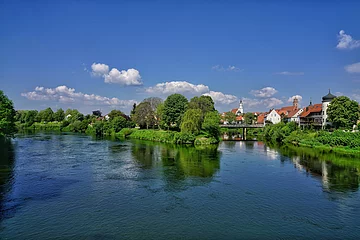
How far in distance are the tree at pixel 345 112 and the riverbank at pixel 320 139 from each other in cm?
303

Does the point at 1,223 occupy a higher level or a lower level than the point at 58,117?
lower

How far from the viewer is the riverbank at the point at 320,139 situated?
41.4 meters

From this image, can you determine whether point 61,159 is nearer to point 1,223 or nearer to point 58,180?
point 58,180

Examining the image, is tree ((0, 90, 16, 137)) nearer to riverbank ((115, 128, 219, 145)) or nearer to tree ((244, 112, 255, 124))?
riverbank ((115, 128, 219, 145))

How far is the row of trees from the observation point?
55.2 meters

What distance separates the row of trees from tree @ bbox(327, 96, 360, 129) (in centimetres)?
2112

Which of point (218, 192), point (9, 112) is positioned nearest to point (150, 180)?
point (218, 192)

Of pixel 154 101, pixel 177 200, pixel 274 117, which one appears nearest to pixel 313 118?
pixel 274 117

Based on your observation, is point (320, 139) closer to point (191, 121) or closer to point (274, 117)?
point (191, 121)

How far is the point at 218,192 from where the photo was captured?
20.7 meters

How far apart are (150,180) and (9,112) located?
2877 cm

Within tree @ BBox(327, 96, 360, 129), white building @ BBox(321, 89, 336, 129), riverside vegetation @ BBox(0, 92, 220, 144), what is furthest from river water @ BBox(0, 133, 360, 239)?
white building @ BBox(321, 89, 336, 129)

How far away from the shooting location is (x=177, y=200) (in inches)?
739

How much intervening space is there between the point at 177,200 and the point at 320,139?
37.3 metres
